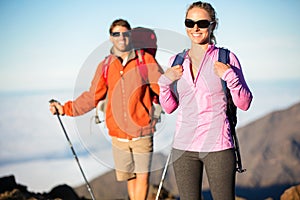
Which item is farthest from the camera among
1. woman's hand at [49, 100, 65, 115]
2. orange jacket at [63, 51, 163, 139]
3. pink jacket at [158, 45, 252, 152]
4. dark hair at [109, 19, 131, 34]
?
woman's hand at [49, 100, 65, 115]

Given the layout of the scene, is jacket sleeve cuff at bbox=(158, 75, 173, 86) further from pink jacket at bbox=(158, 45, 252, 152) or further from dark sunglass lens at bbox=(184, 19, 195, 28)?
dark sunglass lens at bbox=(184, 19, 195, 28)

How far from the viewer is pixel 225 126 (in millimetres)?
3834

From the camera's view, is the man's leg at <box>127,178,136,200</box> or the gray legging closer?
the gray legging

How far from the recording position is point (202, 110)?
3.84 m

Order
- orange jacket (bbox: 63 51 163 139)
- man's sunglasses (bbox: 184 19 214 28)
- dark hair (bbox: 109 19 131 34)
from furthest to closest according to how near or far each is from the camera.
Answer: dark hair (bbox: 109 19 131 34), orange jacket (bbox: 63 51 163 139), man's sunglasses (bbox: 184 19 214 28)

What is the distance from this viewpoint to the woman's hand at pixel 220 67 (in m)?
→ 3.70

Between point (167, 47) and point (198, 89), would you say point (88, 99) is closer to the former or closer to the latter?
point (167, 47)

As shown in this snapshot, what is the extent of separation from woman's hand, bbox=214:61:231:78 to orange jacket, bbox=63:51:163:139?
167cm

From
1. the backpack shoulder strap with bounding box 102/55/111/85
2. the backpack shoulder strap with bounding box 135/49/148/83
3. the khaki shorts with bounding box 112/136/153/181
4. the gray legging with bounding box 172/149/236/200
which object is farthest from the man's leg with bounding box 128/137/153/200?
the gray legging with bounding box 172/149/236/200

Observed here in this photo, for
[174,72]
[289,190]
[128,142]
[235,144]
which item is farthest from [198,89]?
[289,190]

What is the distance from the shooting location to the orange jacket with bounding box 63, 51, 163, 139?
536cm

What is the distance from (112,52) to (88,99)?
57 centimetres

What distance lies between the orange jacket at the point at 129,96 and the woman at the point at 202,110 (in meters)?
1.38

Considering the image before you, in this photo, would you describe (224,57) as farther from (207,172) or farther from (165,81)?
(207,172)
